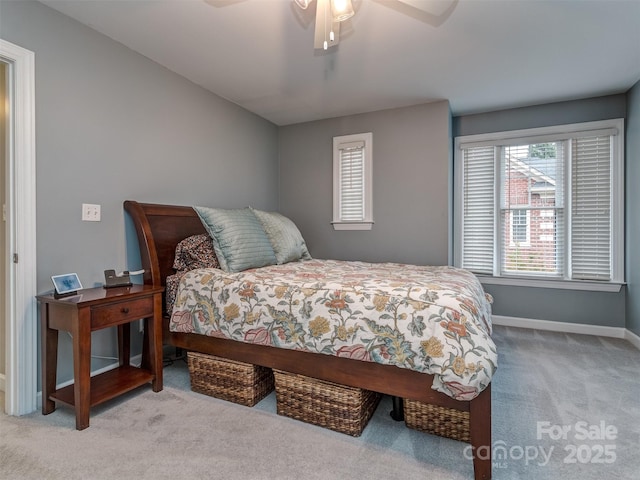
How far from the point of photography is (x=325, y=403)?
70.6 inches

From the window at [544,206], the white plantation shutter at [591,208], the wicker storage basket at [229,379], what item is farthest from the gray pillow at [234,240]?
the white plantation shutter at [591,208]

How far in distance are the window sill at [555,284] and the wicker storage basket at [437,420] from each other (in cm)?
250

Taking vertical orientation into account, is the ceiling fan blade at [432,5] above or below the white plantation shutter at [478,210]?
above

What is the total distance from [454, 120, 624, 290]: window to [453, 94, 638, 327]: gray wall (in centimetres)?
10

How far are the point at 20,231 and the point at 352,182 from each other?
299 cm

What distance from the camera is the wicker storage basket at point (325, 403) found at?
172 cm

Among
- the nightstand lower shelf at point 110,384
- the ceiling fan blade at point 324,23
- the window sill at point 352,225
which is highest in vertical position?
the ceiling fan blade at point 324,23

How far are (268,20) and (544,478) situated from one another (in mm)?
2863

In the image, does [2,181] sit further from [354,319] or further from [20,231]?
[354,319]

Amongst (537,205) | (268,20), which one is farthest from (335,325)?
(537,205)

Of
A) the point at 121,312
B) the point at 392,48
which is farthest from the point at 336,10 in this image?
the point at 121,312

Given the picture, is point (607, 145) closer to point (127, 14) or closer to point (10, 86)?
point (127, 14)

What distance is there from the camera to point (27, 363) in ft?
6.25

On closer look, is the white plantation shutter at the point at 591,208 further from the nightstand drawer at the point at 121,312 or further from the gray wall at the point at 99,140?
the nightstand drawer at the point at 121,312
